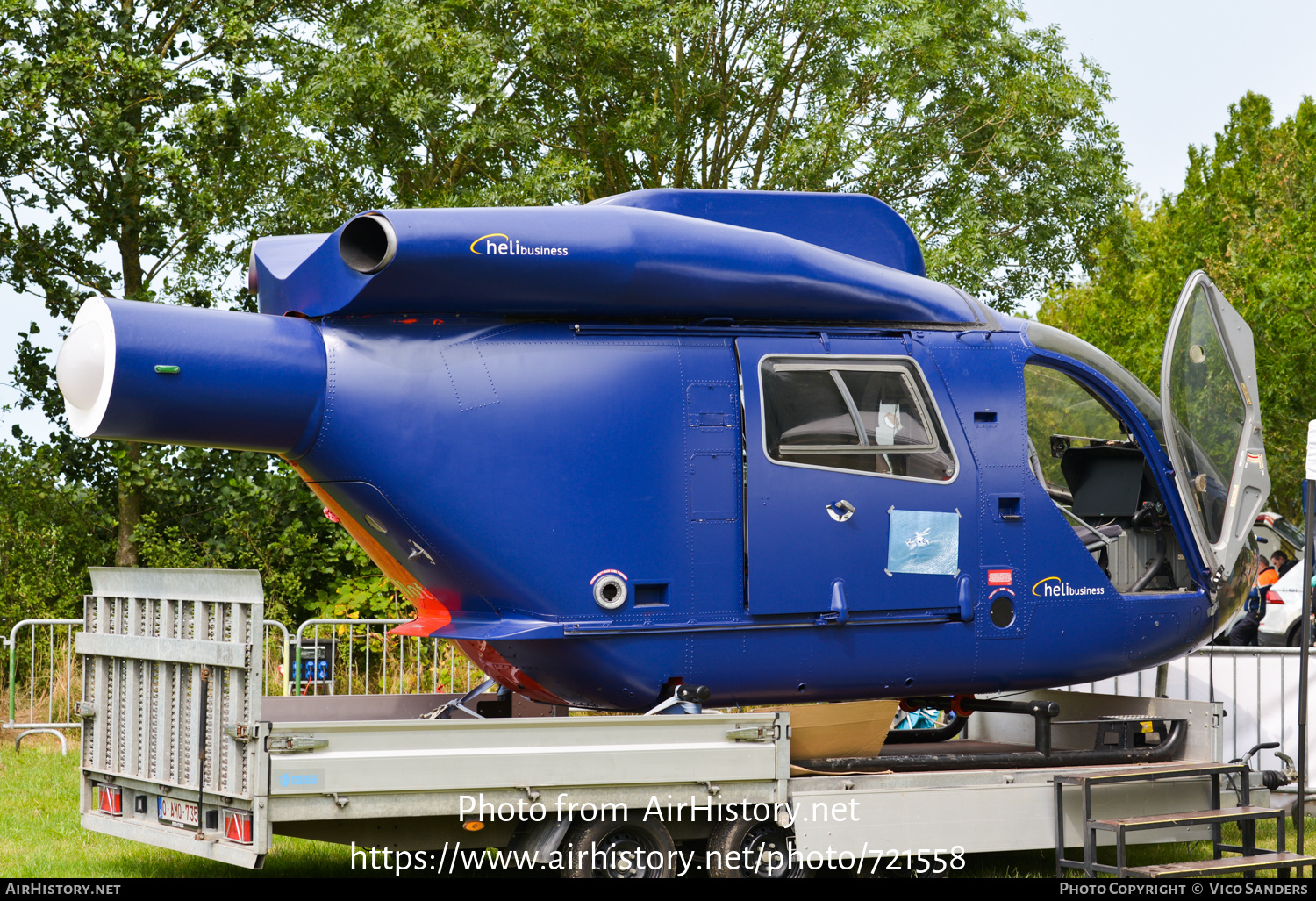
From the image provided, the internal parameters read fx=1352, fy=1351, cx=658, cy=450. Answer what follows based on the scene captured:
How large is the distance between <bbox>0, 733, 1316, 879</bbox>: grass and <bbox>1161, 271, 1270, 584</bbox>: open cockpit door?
196 cm

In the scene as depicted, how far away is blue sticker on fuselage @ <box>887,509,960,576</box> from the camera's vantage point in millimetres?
6828

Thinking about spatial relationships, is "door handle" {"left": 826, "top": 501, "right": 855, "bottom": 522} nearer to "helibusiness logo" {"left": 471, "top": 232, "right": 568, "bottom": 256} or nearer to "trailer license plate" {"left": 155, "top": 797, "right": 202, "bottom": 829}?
"helibusiness logo" {"left": 471, "top": 232, "right": 568, "bottom": 256}

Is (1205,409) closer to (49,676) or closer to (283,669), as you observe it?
(283,669)

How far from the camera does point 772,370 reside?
6785mm

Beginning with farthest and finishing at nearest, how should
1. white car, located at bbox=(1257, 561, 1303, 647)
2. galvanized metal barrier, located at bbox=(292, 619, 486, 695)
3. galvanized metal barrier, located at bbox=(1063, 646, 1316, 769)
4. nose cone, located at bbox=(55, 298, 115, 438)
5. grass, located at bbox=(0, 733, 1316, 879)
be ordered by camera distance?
1. white car, located at bbox=(1257, 561, 1303, 647)
2. galvanized metal barrier, located at bbox=(292, 619, 486, 695)
3. galvanized metal barrier, located at bbox=(1063, 646, 1316, 769)
4. grass, located at bbox=(0, 733, 1316, 879)
5. nose cone, located at bbox=(55, 298, 115, 438)

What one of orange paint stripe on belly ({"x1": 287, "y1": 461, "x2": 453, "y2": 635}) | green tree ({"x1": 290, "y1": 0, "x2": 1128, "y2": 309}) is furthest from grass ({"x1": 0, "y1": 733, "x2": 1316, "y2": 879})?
green tree ({"x1": 290, "y1": 0, "x2": 1128, "y2": 309})

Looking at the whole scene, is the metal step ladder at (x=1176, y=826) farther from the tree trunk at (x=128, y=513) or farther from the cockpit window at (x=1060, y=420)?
the tree trunk at (x=128, y=513)

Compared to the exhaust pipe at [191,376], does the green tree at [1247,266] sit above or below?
above

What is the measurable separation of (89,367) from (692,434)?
8.94 feet

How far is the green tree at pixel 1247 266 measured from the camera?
66.8 feet

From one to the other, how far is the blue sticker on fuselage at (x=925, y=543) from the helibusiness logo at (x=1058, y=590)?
55 cm

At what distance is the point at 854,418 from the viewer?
6852 mm

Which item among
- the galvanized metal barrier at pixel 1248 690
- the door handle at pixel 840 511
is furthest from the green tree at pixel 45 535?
the galvanized metal barrier at pixel 1248 690

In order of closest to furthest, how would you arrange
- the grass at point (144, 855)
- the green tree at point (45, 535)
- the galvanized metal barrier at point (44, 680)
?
the grass at point (144, 855)
the galvanized metal barrier at point (44, 680)
the green tree at point (45, 535)
